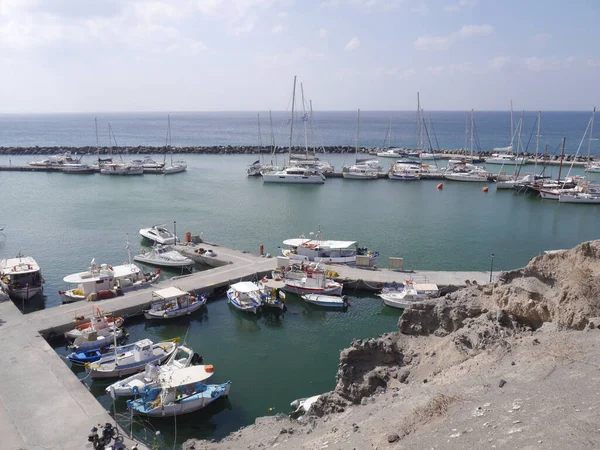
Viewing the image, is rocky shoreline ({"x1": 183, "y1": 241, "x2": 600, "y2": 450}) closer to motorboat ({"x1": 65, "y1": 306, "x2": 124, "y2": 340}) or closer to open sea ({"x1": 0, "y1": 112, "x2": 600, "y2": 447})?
open sea ({"x1": 0, "y1": 112, "x2": 600, "y2": 447})

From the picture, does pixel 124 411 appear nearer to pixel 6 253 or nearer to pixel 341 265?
pixel 341 265

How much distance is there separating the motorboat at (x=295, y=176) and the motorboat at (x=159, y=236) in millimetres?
45011

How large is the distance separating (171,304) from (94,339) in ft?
22.4

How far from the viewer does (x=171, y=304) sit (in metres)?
39.2

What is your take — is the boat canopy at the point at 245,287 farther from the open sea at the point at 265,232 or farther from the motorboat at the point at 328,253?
the motorboat at the point at 328,253

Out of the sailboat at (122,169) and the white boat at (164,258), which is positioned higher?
the sailboat at (122,169)

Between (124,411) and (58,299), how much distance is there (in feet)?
64.8

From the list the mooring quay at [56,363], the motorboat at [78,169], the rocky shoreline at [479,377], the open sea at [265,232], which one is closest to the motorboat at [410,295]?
the open sea at [265,232]

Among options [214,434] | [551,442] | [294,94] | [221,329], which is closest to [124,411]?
[214,434]

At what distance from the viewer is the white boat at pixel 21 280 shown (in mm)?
42125

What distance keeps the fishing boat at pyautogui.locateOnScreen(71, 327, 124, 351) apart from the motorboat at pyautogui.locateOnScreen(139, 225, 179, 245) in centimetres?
2127

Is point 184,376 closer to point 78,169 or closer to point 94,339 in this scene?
point 94,339

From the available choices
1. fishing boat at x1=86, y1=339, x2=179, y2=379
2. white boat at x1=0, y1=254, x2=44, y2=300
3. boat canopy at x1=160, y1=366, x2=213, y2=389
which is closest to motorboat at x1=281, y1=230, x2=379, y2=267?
fishing boat at x1=86, y1=339, x2=179, y2=379

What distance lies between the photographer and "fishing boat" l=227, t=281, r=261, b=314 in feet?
131
